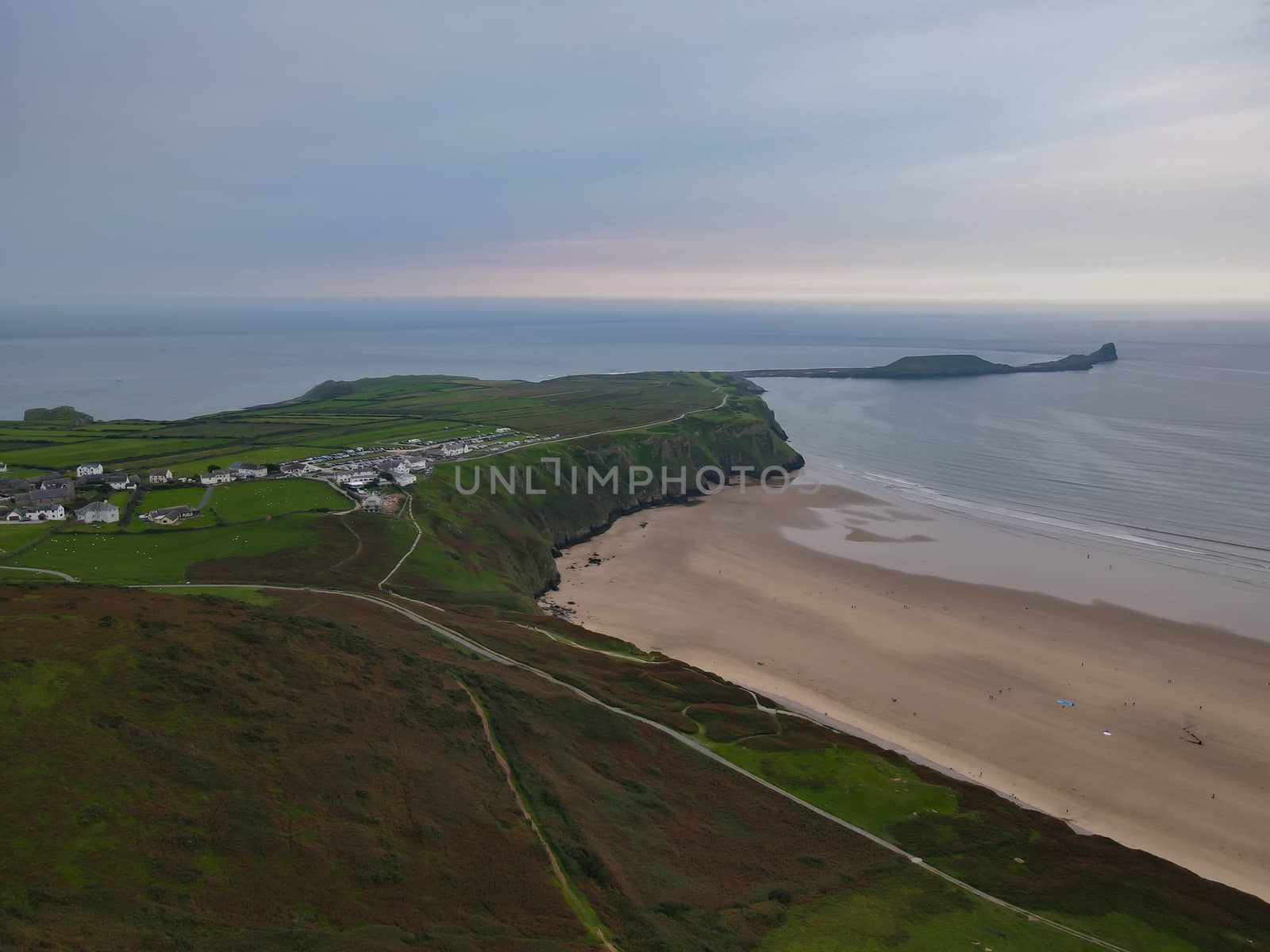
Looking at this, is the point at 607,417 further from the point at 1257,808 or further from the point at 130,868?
the point at 130,868

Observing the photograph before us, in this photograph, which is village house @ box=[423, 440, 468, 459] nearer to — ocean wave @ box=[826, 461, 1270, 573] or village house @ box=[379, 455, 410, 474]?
village house @ box=[379, 455, 410, 474]

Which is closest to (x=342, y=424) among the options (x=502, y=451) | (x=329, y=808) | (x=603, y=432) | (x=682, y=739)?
(x=502, y=451)

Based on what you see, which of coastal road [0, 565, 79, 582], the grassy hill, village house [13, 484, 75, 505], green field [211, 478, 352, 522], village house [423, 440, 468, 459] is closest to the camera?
the grassy hill

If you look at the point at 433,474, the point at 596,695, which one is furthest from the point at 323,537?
the point at 596,695

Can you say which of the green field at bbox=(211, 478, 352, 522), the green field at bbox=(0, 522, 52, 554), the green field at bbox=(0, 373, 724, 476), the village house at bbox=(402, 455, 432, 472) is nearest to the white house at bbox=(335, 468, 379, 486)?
the green field at bbox=(211, 478, 352, 522)

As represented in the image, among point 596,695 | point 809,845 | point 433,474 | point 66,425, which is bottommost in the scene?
point 809,845

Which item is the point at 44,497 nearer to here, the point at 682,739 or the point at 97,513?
the point at 97,513
